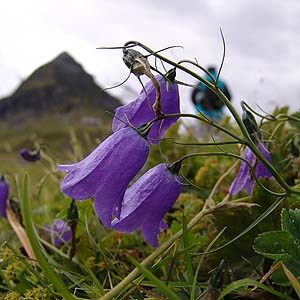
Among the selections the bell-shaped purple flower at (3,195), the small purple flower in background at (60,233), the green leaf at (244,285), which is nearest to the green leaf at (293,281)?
the green leaf at (244,285)

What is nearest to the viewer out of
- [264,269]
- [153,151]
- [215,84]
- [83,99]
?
[215,84]

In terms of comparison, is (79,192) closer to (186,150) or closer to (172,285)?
(172,285)

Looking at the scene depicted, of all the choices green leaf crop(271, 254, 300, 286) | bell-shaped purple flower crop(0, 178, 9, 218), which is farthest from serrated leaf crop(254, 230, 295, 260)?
bell-shaped purple flower crop(0, 178, 9, 218)

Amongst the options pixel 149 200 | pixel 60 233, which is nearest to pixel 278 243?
pixel 149 200

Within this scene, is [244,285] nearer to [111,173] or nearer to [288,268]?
[288,268]

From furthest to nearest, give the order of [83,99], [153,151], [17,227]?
[83,99] < [153,151] < [17,227]

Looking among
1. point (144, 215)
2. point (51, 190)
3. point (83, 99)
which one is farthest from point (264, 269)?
point (83, 99)

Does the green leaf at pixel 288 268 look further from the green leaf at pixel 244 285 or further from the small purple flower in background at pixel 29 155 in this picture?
the small purple flower in background at pixel 29 155
